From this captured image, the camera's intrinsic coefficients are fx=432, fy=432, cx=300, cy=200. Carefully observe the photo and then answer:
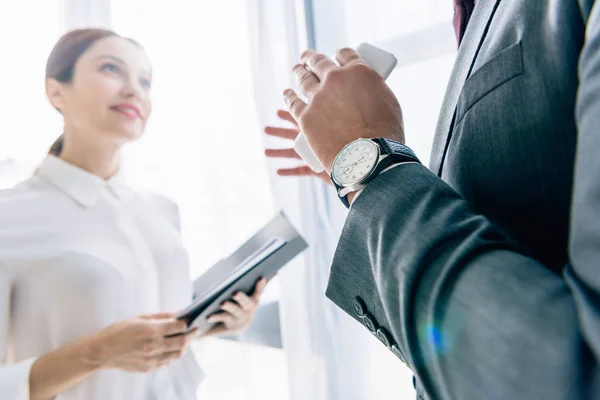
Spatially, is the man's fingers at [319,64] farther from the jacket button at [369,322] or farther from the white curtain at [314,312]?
the white curtain at [314,312]

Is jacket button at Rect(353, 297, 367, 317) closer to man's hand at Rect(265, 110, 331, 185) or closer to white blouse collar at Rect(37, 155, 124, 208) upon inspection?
man's hand at Rect(265, 110, 331, 185)

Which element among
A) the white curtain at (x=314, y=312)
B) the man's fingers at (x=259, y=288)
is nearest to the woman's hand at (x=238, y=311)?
the man's fingers at (x=259, y=288)

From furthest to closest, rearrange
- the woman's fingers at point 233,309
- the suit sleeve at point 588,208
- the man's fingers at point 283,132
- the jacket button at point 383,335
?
the woman's fingers at point 233,309, the man's fingers at point 283,132, the jacket button at point 383,335, the suit sleeve at point 588,208

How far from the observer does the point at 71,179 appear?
1.16m

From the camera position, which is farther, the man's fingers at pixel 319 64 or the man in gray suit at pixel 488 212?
the man's fingers at pixel 319 64

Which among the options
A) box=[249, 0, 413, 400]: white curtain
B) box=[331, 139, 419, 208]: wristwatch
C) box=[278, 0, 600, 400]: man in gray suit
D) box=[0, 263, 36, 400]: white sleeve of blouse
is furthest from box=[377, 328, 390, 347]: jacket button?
box=[249, 0, 413, 400]: white curtain

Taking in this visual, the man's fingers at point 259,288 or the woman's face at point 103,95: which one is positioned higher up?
the woman's face at point 103,95

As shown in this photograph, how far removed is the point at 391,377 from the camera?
1.45m

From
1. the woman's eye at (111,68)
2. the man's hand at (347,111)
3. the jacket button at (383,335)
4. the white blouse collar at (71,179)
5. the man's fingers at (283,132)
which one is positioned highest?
the woman's eye at (111,68)

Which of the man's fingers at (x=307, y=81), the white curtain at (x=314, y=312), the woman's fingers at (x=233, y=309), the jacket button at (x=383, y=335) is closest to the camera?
the jacket button at (x=383, y=335)

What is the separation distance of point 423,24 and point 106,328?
1.26m

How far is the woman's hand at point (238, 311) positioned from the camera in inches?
42.7

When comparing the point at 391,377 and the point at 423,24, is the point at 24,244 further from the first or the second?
the point at 423,24

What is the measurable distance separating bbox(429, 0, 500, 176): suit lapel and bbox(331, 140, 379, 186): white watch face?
121 millimetres
